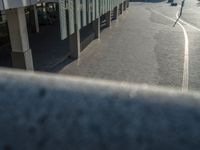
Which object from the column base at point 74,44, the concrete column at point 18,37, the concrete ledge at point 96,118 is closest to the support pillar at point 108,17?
the column base at point 74,44

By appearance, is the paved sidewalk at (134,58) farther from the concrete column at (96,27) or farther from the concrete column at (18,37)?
the concrete column at (18,37)

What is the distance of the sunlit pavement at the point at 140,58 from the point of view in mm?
13906

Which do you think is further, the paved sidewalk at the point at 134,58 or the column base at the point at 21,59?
the paved sidewalk at the point at 134,58

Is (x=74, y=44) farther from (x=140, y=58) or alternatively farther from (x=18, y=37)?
(x=18, y=37)

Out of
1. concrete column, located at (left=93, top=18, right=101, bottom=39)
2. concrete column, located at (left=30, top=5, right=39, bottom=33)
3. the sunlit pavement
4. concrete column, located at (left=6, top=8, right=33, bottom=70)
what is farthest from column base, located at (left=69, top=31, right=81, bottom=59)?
concrete column, located at (left=30, top=5, right=39, bottom=33)

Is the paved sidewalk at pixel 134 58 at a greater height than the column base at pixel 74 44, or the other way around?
the column base at pixel 74 44

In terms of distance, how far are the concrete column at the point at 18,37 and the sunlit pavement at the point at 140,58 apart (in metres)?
3.02

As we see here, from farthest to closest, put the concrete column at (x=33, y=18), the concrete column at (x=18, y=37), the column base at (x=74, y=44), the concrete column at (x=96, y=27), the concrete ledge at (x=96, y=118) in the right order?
the concrete column at (x=33, y=18) < the concrete column at (x=96, y=27) < the column base at (x=74, y=44) < the concrete column at (x=18, y=37) < the concrete ledge at (x=96, y=118)

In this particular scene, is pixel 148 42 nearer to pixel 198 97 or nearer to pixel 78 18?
pixel 78 18

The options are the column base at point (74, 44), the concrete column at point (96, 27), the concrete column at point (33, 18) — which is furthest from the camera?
the concrete column at point (33, 18)

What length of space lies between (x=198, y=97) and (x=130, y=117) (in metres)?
0.23

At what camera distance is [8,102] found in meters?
0.76

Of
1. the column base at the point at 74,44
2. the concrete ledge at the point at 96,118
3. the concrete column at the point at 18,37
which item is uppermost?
the concrete ledge at the point at 96,118

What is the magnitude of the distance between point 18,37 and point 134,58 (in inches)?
356
